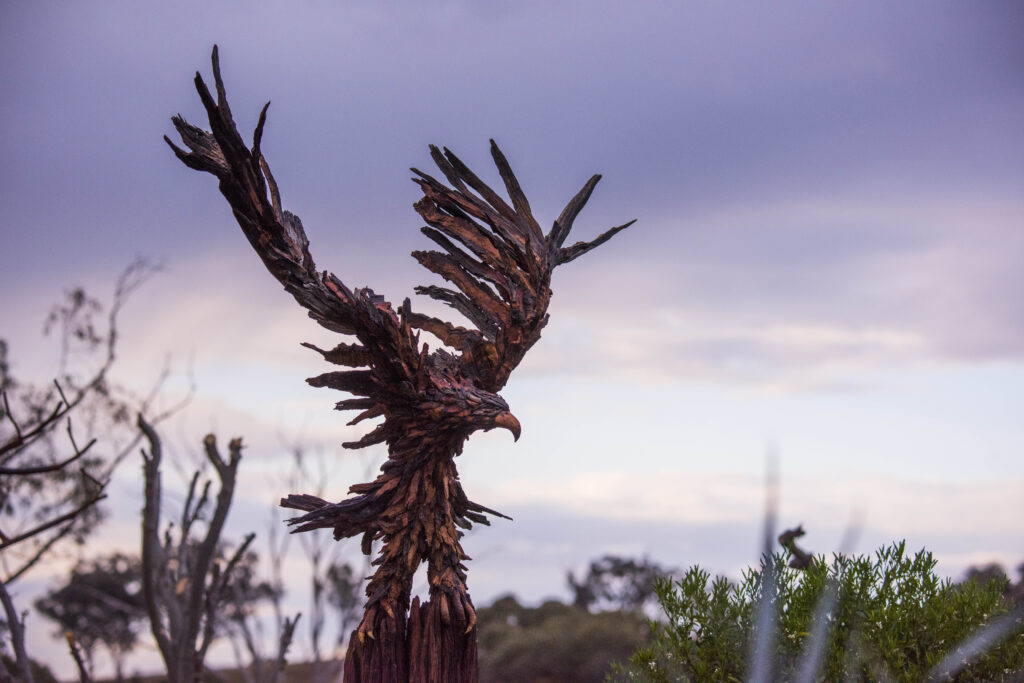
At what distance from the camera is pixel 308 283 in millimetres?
4062

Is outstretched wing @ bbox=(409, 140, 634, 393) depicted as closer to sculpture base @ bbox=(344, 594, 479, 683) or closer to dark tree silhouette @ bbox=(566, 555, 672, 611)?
sculpture base @ bbox=(344, 594, 479, 683)

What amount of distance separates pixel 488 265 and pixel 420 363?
1011mm

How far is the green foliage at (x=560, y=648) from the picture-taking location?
1911 centimetres

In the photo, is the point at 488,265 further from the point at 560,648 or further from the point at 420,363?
the point at 560,648

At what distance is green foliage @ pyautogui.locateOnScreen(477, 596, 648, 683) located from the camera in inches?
752

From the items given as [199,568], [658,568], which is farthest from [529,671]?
[199,568]

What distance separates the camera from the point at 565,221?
5.50 m

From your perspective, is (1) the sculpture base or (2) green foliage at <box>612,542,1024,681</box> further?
(2) green foliage at <box>612,542,1024,681</box>

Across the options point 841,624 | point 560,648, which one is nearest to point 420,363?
point 841,624

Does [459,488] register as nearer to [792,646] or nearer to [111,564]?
[792,646]

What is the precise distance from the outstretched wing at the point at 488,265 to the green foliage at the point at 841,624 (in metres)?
2.32

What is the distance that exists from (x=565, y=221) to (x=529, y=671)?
51.2 ft

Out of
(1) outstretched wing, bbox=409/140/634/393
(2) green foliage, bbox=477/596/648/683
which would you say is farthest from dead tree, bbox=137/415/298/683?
(2) green foliage, bbox=477/596/648/683

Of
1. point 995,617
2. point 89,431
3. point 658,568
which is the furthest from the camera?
point 658,568
